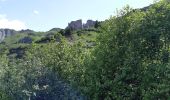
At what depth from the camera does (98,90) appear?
31188 mm

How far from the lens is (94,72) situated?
31625mm

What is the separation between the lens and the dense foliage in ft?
95.3

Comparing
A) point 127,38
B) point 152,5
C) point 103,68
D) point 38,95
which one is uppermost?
point 152,5

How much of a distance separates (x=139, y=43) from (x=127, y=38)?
4.27 ft

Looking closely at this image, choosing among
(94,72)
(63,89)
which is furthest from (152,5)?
(63,89)

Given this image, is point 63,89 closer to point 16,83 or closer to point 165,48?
point 16,83

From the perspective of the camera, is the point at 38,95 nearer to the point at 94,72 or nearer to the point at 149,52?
the point at 94,72

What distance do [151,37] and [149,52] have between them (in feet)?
3.52

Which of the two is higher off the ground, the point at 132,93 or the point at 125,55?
the point at 125,55

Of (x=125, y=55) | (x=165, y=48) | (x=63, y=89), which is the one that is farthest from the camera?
(x=63, y=89)

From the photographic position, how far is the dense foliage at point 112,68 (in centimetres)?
2905

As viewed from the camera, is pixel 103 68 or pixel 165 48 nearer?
pixel 165 48

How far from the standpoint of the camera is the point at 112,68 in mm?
31406

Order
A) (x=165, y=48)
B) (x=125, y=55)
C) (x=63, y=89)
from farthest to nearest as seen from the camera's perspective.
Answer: (x=63, y=89) < (x=125, y=55) < (x=165, y=48)
